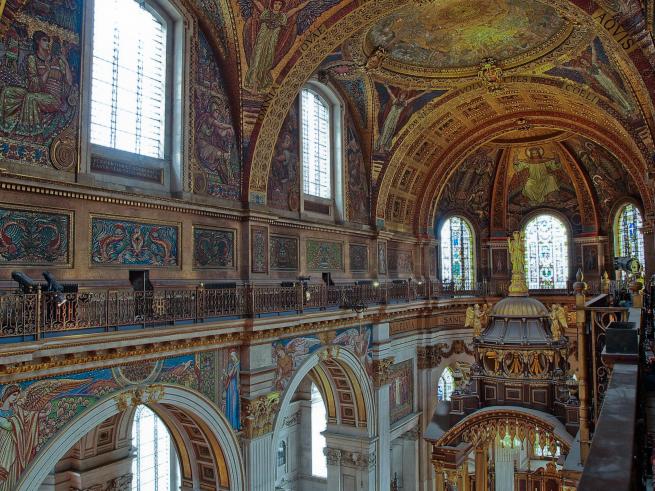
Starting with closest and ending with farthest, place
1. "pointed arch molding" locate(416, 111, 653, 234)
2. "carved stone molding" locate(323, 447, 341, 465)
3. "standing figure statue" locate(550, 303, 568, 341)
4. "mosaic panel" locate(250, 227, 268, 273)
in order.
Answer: "standing figure statue" locate(550, 303, 568, 341) → "mosaic panel" locate(250, 227, 268, 273) → "carved stone molding" locate(323, 447, 341, 465) → "pointed arch molding" locate(416, 111, 653, 234)

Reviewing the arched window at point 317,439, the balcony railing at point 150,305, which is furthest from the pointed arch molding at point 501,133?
the arched window at point 317,439

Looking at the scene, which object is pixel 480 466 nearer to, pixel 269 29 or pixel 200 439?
pixel 200 439

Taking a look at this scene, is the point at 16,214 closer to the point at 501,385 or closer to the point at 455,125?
the point at 501,385

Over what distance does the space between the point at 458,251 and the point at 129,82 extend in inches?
741

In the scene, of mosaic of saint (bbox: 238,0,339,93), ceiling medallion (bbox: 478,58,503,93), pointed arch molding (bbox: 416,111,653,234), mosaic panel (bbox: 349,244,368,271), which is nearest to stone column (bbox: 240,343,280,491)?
mosaic panel (bbox: 349,244,368,271)

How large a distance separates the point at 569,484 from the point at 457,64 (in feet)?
43.4

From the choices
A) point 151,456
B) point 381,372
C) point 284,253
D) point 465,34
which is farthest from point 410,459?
point 465,34

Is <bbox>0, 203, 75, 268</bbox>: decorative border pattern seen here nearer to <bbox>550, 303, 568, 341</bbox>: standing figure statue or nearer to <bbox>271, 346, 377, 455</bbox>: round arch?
<bbox>271, 346, 377, 455</bbox>: round arch

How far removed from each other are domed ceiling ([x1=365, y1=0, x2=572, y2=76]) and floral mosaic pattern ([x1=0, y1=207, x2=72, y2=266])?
31.8 ft

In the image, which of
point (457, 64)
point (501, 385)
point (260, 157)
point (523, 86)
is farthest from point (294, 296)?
point (523, 86)

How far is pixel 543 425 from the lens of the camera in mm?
11148

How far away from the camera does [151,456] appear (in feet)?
55.0

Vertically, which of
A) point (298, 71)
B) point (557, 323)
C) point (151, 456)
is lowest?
point (151, 456)

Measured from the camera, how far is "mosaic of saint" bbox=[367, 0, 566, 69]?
14.0m
